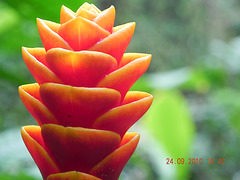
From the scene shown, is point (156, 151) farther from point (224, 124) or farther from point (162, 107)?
point (224, 124)

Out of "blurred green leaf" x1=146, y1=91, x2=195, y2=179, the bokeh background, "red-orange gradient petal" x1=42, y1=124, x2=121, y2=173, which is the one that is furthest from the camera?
"blurred green leaf" x1=146, y1=91, x2=195, y2=179

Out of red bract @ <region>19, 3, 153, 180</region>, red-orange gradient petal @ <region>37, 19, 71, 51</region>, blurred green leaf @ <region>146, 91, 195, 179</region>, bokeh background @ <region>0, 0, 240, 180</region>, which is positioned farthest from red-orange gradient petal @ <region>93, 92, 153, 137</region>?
blurred green leaf @ <region>146, 91, 195, 179</region>

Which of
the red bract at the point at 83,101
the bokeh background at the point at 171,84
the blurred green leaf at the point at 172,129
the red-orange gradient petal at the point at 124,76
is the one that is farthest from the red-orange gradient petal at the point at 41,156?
the blurred green leaf at the point at 172,129

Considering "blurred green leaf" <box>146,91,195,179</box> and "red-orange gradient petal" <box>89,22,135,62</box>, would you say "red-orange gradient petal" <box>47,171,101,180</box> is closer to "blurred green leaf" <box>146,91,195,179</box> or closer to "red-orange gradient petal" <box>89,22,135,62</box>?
"red-orange gradient petal" <box>89,22,135,62</box>

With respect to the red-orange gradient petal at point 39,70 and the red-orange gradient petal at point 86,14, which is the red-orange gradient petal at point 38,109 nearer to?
the red-orange gradient petal at point 39,70

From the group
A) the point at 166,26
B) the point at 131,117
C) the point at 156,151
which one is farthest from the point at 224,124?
the point at 166,26

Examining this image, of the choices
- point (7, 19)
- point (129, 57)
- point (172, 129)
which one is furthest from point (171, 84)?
point (129, 57)

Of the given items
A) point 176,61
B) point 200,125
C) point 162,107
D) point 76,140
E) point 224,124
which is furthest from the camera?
point 176,61
